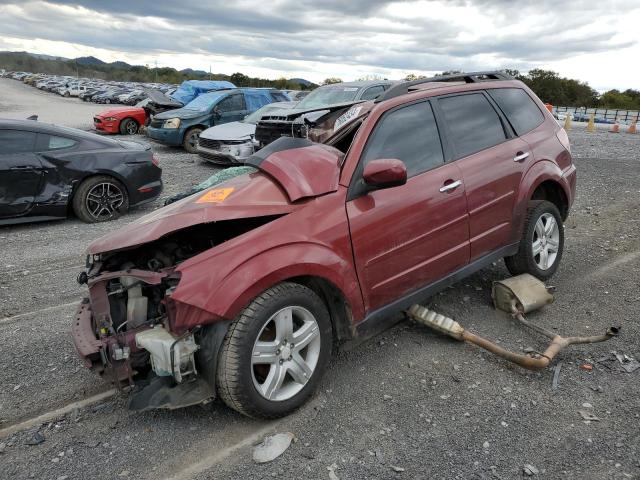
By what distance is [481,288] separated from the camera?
16.0ft

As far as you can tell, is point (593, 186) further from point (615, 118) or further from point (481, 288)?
point (615, 118)

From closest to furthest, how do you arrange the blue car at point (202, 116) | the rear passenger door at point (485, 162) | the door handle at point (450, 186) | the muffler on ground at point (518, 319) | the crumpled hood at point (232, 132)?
the muffler on ground at point (518, 319), the door handle at point (450, 186), the rear passenger door at point (485, 162), the crumpled hood at point (232, 132), the blue car at point (202, 116)

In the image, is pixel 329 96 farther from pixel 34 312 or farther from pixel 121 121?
pixel 121 121

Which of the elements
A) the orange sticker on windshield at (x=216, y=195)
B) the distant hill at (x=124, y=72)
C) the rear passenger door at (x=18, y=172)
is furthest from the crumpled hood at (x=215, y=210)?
the distant hill at (x=124, y=72)

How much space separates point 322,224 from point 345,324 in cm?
68

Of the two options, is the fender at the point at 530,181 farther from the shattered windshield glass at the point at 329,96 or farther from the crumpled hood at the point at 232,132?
the crumpled hood at the point at 232,132

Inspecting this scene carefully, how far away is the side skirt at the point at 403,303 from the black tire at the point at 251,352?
48cm

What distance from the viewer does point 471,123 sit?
4.14 metres

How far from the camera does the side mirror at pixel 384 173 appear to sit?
10.3 feet

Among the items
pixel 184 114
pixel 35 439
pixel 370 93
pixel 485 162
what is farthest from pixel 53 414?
pixel 184 114

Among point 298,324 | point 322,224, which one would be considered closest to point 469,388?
point 298,324

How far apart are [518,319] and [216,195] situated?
256cm

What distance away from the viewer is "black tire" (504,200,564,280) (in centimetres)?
450

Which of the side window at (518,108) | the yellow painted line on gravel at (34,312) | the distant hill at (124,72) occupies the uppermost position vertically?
the distant hill at (124,72)
